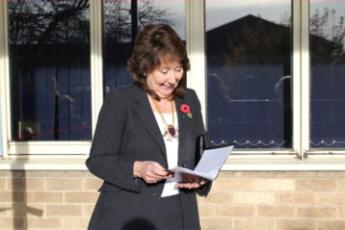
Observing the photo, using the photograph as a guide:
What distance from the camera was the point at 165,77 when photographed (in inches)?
103

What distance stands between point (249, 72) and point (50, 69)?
5.21ft

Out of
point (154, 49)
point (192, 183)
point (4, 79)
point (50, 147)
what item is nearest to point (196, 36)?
point (50, 147)

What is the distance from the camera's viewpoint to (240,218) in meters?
5.15

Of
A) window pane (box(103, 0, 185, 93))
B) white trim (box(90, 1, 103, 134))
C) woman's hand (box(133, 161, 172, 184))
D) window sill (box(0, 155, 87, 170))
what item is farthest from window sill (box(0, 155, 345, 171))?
woman's hand (box(133, 161, 172, 184))

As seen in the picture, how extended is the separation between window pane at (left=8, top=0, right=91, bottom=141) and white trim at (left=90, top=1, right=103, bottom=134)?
0.06 metres

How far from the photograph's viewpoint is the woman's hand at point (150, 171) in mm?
2441

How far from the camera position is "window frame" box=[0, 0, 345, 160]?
16.7 feet

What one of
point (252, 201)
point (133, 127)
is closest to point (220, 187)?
point (252, 201)

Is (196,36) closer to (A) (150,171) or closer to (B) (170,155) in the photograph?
(B) (170,155)

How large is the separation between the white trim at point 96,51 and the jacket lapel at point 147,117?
2640mm

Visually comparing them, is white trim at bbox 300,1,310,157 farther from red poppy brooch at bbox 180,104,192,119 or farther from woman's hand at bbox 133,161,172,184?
woman's hand at bbox 133,161,172,184

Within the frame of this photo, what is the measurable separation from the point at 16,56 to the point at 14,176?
960 mm

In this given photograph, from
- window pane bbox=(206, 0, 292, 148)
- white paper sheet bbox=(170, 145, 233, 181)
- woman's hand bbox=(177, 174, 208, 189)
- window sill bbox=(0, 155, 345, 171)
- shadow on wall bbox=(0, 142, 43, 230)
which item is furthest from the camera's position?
shadow on wall bbox=(0, 142, 43, 230)

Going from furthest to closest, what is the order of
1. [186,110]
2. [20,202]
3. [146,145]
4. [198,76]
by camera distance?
1. [20,202]
2. [198,76]
3. [186,110]
4. [146,145]
